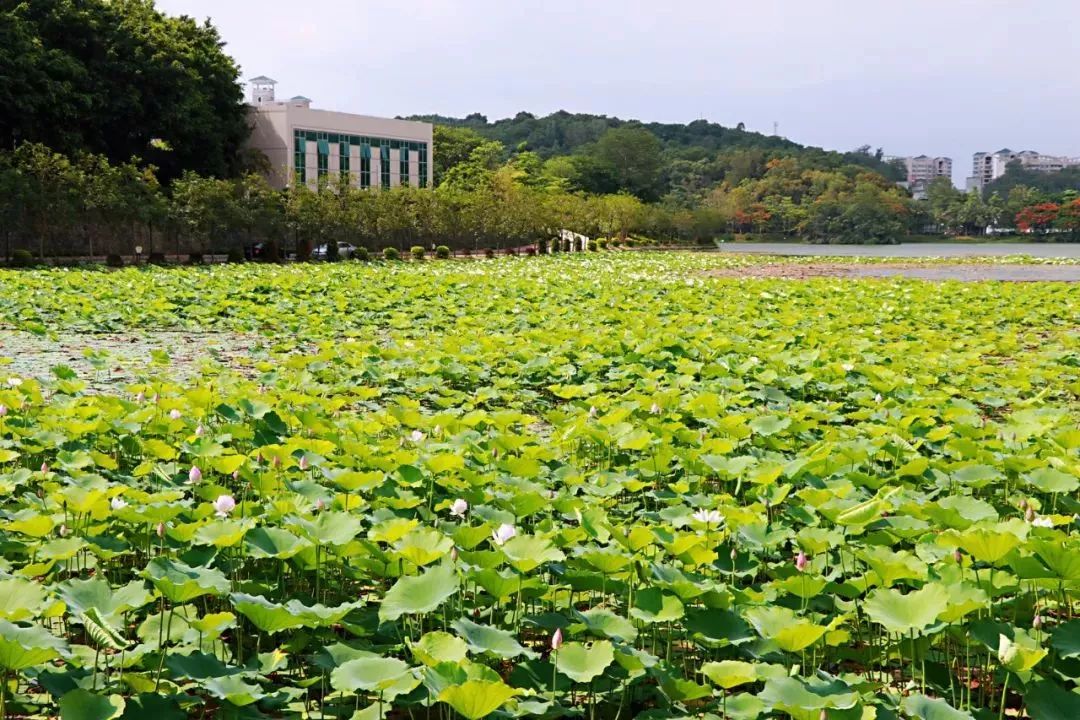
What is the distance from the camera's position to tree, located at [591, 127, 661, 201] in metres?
71.1

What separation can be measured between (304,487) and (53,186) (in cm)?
2282

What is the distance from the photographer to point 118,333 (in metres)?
9.12

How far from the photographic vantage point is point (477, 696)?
170cm

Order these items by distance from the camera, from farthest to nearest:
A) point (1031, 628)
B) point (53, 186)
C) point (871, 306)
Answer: point (53, 186)
point (871, 306)
point (1031, 628)

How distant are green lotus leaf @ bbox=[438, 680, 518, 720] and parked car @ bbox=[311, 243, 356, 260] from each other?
28.8 meters

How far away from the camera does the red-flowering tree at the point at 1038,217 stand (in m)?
68.5

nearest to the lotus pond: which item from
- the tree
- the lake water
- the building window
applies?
the lake water

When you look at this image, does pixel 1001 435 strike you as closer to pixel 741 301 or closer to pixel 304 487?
pixel 304 487

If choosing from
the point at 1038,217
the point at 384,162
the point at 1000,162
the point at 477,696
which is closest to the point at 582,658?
the point at 477,696

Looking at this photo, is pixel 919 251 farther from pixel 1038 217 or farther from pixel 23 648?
pixel 23 648

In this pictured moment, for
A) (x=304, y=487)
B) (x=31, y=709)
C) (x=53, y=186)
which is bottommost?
(x=31, y=709)

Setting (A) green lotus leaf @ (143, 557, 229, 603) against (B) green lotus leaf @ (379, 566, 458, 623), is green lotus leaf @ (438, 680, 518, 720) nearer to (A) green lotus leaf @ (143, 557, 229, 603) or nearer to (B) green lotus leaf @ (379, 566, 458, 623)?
(B) green lotus leaf @ (379, 566, 458, 623)

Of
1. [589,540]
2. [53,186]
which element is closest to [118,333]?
[589,540]

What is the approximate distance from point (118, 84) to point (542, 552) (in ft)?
104
